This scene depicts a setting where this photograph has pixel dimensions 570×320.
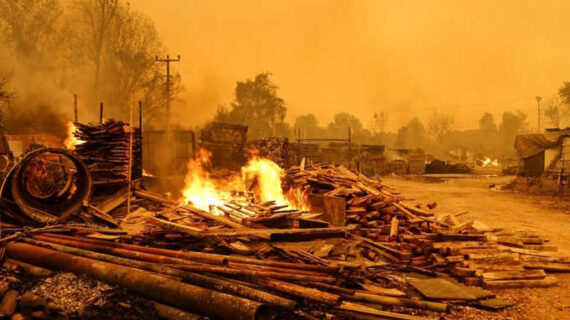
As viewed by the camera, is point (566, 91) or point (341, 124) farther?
point (341, 124)

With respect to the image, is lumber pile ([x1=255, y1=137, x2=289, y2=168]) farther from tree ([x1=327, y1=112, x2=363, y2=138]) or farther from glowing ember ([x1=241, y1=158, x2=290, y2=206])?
tree ([x1=327, y1=112, x2=363, y2=138])

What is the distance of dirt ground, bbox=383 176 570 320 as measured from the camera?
471 centimetres

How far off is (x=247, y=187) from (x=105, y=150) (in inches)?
194

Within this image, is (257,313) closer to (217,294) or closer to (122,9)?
(217,294)

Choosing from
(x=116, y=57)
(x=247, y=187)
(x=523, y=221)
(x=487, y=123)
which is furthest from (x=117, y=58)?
(x=487, y=123)

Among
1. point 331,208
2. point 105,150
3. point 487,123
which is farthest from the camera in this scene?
point 487,123

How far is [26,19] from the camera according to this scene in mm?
27000

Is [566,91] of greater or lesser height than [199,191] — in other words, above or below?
above

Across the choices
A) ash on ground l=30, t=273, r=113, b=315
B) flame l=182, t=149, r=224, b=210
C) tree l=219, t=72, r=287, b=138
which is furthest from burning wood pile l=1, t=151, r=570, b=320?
tree l=219, t=72, r=287, b=138

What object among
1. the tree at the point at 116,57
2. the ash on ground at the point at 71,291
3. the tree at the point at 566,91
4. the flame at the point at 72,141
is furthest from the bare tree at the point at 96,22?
the tree at the point at 566,91

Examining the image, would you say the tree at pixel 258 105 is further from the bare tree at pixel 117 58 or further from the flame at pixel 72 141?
the flame at pixel 72 141

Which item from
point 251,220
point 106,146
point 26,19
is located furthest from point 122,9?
point 251,220

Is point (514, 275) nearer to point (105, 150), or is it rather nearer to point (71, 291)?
point (71, 291)

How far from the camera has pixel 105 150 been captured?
9.88 metres
